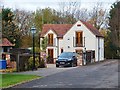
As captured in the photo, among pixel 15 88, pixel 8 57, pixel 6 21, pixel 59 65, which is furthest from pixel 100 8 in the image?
pixel 15 88

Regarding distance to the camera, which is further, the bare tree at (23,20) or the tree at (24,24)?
the bare tree at (23,20)

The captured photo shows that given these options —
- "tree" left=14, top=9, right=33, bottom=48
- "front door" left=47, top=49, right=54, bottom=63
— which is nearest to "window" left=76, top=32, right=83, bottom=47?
"front door" left=47, top=49, right=54, bottom=63

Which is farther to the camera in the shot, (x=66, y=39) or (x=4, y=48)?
(x=66, y=39)

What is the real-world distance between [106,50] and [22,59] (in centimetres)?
3770

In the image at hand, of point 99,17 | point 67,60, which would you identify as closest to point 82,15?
point 99,17

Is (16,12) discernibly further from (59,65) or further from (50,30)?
(59,65)

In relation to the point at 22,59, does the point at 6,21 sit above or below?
above

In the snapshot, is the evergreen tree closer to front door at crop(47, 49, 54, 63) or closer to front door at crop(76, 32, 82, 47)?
front door at crop(76, 32, 82, 47)

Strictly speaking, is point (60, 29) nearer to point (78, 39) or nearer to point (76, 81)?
point (78, 39)

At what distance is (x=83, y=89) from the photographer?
17250 millimetres

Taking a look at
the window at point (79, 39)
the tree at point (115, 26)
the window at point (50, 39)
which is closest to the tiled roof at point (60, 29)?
the window at point (50, 39)

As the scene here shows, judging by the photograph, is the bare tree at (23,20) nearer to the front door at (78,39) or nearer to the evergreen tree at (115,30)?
the front door at (78,39)

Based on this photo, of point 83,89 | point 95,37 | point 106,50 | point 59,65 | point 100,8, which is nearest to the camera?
point 83,89

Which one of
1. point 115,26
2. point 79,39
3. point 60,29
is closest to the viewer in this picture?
point 79,39
